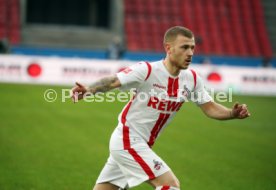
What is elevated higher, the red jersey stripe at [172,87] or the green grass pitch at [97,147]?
the red jersey stripe at [172,87]

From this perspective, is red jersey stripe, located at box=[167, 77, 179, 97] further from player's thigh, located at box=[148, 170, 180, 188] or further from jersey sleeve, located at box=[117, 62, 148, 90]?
player's thigh, located at box=[148, 170, 180, 188]

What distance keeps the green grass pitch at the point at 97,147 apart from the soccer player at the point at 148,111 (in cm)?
265

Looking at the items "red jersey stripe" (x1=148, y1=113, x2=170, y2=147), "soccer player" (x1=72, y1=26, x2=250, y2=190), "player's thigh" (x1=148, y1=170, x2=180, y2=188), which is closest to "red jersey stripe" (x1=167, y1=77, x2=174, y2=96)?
"soccer player" (x1=72, y1=26, x2=250, y2=190)

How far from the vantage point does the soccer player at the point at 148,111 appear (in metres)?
6.21

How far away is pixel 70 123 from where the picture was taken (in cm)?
1625

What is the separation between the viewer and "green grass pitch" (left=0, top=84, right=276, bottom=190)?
966 cm

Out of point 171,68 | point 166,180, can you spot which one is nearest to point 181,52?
point 171,68

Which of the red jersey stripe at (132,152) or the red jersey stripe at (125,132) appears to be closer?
the red jersey stripe at (132,152)

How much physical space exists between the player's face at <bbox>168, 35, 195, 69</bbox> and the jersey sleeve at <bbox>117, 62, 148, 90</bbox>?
1.19 feet

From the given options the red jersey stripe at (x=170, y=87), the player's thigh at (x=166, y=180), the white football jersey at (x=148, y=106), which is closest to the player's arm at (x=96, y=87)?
the white football jersey at (x=148, y=106)

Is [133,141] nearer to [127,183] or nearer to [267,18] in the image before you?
[127,183]

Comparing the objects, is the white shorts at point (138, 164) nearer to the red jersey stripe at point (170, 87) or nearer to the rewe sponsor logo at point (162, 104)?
the rewe sponsor logo at point (162, 104)

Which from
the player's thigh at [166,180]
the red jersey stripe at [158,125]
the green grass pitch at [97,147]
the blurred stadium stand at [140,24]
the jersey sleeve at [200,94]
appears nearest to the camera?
the player's thigh at [166,180]

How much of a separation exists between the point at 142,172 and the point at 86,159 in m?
5.21
